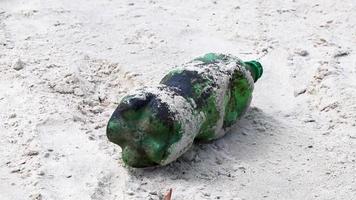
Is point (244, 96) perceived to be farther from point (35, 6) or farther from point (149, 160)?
point (35, 6)

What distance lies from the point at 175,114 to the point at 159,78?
0.56 m

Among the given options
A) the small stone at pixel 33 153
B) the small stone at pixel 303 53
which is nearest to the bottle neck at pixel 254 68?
the small stone at pixel 303 53

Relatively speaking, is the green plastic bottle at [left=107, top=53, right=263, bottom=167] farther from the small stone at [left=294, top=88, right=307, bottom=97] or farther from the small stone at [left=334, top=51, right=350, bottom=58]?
the small stone at [left=334, top=51, right=350, bottom=58]

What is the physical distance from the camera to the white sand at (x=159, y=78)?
5.51ft

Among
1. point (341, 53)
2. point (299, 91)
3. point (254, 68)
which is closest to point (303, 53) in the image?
point (341, 53)

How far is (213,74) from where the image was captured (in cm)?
185

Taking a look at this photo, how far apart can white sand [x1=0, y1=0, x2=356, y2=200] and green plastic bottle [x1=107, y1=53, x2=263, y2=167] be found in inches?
2.2

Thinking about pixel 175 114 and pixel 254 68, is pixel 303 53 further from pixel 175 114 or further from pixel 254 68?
pixel 175 114

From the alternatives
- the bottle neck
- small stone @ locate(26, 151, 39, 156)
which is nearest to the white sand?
small stone @ locate(26, 151, 39, 156)

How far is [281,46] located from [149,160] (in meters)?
0.96

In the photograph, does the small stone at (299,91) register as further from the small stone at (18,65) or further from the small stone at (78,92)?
the small stone at (18,65)

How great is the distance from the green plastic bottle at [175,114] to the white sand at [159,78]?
0.19 ft

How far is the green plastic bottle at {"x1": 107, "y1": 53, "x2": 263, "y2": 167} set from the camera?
1661 millimetres

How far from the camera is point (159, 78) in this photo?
7.24ft
